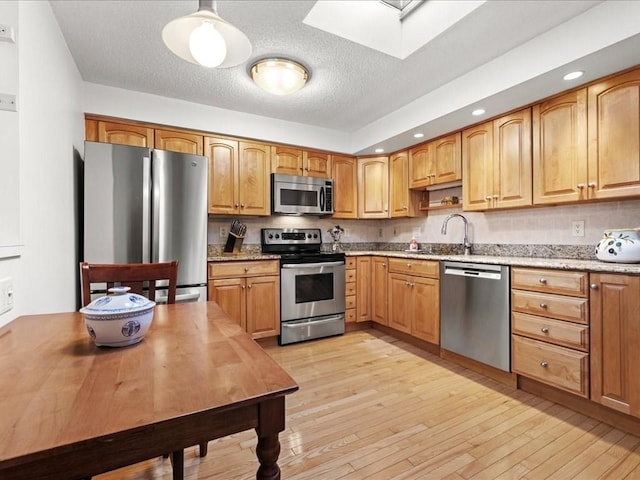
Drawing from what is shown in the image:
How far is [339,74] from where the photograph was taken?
249 cm

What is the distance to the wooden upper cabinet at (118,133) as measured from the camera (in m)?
2.67

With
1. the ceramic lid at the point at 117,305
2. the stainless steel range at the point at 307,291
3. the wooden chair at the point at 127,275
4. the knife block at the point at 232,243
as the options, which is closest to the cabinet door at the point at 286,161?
the stainless steel range at the point at 307,291

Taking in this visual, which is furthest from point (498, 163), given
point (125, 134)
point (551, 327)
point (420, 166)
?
point (125, 134)

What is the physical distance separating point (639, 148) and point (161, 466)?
316 cm

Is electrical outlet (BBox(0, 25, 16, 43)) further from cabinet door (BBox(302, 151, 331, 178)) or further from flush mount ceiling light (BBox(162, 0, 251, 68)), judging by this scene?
cabinet door (BBox(302, 151, 331, 178))

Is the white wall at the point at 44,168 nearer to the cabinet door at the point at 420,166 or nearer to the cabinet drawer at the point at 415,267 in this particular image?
the cabinet drawer at the point at 415,267

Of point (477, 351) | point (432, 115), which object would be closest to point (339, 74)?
point (432, 115)

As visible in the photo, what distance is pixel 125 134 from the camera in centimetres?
277

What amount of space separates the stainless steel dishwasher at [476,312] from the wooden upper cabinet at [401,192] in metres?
1.07

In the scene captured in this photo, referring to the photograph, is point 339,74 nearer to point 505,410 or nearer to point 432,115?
point 432,115

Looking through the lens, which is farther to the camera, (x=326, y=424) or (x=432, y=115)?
(x=432, y=115)

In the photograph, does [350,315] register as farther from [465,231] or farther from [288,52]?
[288,52]

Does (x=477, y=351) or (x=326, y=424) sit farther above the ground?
(x=477, y=351)

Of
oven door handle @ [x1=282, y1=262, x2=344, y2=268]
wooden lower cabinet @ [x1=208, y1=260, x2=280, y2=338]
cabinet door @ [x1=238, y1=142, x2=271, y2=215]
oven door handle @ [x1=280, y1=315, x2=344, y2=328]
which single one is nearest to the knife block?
cabinet door @ [x1=238, y1=142, x2=271, y2=215]
